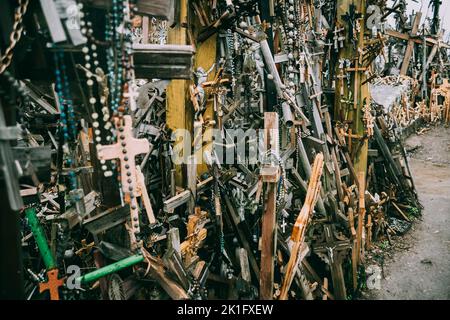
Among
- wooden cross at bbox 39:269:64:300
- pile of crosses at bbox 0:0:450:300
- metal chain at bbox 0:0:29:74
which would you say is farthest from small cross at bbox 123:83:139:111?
wooden cross at bbox 39:269:64:300

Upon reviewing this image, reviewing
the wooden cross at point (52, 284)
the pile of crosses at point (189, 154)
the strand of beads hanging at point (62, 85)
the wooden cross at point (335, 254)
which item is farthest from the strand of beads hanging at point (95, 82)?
the wooden cross at point (335, 254)

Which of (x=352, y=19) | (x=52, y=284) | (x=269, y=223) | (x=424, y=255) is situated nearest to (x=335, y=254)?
(x=269, y=223)

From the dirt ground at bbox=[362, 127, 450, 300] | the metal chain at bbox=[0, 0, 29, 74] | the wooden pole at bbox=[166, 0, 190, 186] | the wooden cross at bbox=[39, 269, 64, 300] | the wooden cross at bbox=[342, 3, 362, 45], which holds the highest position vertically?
the wooden cross at bbox=[342, 3, 362, 45]

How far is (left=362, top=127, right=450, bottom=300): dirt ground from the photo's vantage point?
6.32 metres

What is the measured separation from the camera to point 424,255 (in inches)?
289

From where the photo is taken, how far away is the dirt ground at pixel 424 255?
6320 mm

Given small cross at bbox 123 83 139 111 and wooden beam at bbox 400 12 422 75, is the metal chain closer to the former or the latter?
small cross at bbox 123 83 139 111

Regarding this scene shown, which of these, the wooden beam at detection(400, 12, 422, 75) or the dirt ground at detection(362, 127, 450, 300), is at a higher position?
the wooden beam at detection(400, 12, 422, 75)

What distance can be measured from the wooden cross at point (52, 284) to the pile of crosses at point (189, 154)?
11mm

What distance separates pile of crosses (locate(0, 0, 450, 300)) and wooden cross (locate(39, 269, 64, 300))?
0.01 metres

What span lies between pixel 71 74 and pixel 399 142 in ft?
26.9
